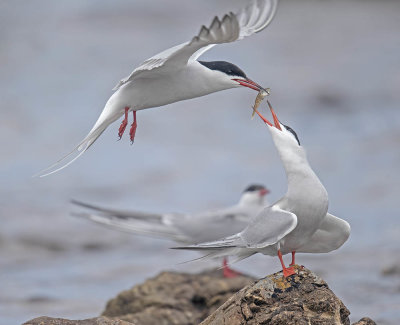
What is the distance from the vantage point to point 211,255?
20.4 feet

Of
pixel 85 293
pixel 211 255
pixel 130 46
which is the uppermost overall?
pixel 130 46

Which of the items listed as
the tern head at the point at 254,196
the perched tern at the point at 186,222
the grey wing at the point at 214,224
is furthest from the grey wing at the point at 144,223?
the tern head at the point at 254,196

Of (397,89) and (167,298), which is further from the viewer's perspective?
(397,89)

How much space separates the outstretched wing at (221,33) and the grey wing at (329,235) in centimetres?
136

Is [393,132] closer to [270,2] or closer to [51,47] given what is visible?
[51,47]

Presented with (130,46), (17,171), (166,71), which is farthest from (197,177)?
(166,71)

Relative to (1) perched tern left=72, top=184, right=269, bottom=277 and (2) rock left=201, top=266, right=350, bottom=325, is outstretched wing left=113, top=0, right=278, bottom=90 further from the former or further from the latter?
(1) perched tern left=72, top=184, right=269, bottom=277

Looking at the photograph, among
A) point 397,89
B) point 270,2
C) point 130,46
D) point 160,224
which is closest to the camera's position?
point 270,2

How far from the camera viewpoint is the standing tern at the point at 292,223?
19.1 feet

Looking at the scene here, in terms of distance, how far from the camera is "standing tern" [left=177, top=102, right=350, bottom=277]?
583 cm

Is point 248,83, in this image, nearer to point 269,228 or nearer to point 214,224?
point 269,228

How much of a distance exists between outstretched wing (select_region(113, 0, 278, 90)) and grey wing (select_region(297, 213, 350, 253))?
4.45 feet

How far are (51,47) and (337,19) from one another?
275 inches

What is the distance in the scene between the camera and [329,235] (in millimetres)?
6117
